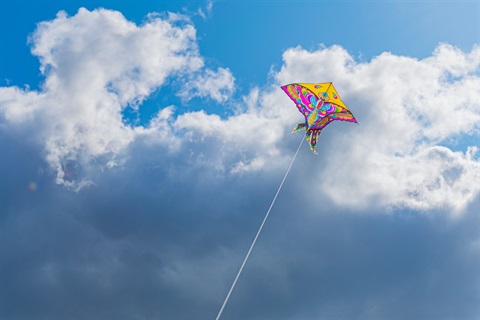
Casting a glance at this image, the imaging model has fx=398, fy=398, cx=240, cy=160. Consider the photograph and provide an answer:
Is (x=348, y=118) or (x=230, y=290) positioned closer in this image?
(x=230, y=290)

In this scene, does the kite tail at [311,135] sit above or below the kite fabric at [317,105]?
below

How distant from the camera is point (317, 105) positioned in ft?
143

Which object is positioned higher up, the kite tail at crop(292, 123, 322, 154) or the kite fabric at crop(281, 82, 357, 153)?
the kite fabric at crop(281, 82, 357, 153)

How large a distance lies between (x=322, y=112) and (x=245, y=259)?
81.3ft

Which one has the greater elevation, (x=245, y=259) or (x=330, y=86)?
(x=330, y=86)

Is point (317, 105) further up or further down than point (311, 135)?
further up

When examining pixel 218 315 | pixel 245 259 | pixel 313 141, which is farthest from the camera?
pixel 313 141

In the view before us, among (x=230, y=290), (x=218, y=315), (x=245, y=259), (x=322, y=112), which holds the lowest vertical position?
(x=218, y=315)

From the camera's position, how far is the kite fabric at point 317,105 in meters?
42.9

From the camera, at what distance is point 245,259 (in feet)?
74.7

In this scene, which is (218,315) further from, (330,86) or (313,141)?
(330,86)

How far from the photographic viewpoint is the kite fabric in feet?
141

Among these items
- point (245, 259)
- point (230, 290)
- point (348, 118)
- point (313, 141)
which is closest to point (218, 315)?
point (230, 290)

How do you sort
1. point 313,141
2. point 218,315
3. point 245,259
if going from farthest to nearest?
point 313,141
point 245,259
point 218,315
